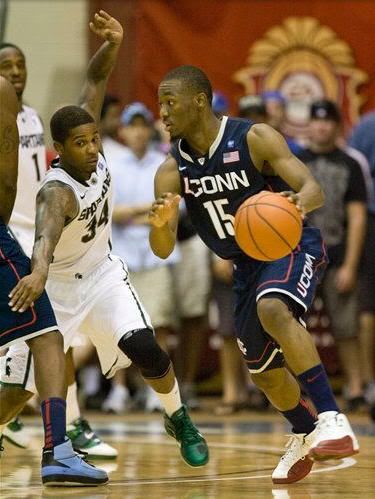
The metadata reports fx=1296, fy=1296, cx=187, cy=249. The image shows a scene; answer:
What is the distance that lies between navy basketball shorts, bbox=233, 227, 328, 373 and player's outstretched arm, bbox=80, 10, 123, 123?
4.70ft

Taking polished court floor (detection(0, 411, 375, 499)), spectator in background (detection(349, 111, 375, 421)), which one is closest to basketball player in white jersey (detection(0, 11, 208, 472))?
polished court floor (detection(0, 411, 375, 499))

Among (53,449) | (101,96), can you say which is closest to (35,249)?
(53,449)

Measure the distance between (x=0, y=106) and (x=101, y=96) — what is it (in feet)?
5.52

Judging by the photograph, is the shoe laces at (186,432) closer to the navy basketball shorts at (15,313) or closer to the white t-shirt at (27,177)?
the navy basketball shorts at (15,313)

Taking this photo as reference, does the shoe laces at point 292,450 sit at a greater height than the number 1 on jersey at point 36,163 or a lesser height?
lesser

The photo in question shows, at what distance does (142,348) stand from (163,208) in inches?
32.6

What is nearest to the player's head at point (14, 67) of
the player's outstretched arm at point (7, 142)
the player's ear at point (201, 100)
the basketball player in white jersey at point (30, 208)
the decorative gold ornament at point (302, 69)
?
the basketball player in white jersey at point (30, 208)

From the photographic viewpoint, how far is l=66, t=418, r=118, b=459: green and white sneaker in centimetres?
765

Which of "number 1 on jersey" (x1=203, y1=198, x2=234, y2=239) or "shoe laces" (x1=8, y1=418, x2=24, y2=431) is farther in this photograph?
"shoe laces" (x1=8, y1=418, x2=24, y2=431)

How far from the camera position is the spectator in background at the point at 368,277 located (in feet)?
35.8

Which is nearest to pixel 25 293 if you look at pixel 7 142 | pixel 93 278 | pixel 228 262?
pixel 7 142

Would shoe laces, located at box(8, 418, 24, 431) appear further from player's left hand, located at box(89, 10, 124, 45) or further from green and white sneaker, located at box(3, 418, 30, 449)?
player's left hand, located at box(89, 10, 124, 45)

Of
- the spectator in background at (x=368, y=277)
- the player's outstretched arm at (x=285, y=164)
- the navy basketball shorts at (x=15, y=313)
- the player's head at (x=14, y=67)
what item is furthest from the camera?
the spectator in background at (x=368, y=277)

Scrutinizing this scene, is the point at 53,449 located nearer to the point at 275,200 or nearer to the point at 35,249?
the point at 35,249
